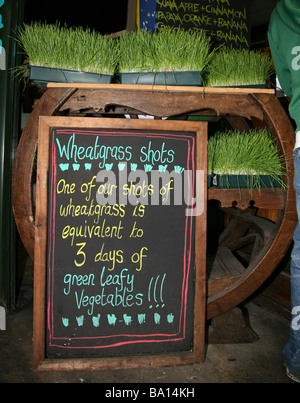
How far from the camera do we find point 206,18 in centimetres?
184

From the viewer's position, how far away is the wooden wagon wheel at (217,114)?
4.72 feet

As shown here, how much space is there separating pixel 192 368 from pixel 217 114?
50.3 inches

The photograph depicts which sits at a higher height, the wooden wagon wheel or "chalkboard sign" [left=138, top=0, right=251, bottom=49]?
"chalkboard sign" [left=138, top=0, right=251, bottom=49]

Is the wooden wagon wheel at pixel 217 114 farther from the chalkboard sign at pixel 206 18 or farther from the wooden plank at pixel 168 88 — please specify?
the chalkboard sign at pixel 206 18

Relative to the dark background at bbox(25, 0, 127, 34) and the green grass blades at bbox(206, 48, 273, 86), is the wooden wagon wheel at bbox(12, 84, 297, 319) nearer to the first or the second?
the green grass blades at bbox(206, 48, 273, 86)

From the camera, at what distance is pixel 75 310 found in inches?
53.2

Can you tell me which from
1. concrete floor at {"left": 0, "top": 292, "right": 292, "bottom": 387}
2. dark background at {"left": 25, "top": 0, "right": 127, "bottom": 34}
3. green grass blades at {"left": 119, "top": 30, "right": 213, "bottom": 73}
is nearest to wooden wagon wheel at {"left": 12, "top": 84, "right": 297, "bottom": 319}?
green grass blades at {"left": 119, "top": 30, "right": 213, "bottom": 73}

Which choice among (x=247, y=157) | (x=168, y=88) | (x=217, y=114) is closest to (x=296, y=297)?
(x=247, y=157)

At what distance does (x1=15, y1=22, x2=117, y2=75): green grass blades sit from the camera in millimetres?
1388

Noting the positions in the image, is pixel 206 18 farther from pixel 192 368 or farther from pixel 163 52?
pixel 192 368

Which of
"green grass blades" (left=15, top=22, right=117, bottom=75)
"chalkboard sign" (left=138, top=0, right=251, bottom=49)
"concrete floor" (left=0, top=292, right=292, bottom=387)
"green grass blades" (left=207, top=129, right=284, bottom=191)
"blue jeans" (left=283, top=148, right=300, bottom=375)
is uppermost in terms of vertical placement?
"chalkboard sign" (left=138, top=0, right=251, bottom=49)

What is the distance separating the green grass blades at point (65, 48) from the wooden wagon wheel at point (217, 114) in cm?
12

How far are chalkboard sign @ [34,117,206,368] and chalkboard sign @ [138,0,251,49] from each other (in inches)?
32.8
